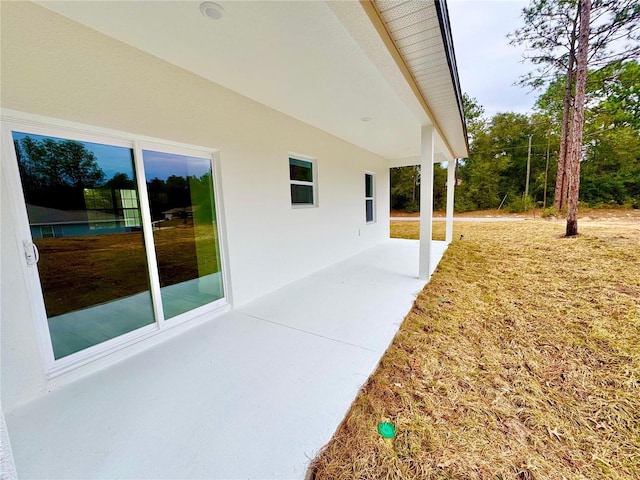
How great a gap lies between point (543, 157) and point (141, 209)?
2548 centimetres

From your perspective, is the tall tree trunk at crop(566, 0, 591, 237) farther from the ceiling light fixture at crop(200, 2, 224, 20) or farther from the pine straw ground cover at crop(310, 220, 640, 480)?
the ceiling light fixture at crop(200, 2, 224, 20)

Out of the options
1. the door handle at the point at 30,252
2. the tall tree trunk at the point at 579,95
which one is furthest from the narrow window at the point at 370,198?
the door handle at the point at 30,252

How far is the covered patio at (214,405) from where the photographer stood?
1.31 meters

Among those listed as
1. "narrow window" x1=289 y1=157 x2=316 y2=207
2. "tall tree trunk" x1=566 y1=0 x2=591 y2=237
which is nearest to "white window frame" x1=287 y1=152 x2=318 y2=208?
"narrow window" x1=289 y1=157 x2=316 y2=207

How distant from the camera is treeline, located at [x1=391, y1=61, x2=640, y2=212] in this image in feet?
45.5

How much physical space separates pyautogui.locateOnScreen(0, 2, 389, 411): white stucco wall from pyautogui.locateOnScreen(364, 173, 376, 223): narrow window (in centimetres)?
193

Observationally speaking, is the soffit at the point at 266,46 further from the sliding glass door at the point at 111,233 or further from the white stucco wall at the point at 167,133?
the sliding glass door at the point at 111,233

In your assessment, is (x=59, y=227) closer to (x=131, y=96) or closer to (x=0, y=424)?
(x=131, y=96)

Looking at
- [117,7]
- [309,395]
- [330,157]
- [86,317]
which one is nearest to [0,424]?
[309,395]

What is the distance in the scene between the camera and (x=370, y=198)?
7148 mm

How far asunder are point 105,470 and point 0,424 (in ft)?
3.14

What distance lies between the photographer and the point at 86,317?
218 centimetres

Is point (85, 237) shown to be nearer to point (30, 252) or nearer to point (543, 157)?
point (30, 252)

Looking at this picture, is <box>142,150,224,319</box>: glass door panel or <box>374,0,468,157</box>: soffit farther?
<box>142,150,224,319</box>: glass door panel
